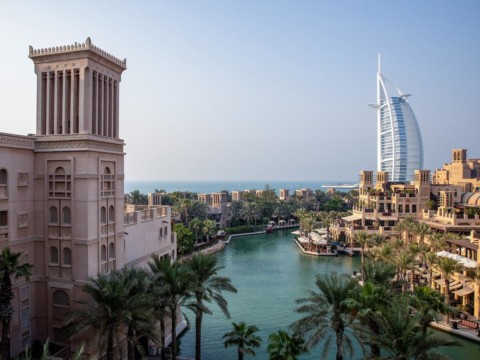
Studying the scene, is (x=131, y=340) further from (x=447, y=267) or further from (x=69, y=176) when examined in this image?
(x=447, y=267)

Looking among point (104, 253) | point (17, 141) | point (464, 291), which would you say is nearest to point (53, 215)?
point (104, 253)

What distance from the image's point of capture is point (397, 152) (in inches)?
6289

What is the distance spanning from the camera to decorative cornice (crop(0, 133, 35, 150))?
17697 mm

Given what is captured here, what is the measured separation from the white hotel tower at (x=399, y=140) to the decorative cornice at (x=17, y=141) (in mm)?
158375

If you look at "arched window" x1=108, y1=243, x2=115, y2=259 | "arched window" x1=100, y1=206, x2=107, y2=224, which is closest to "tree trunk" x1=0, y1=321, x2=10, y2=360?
"arched window" x1=108, y1=243, x2=115, y2=259

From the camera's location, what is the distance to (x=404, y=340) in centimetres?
1323

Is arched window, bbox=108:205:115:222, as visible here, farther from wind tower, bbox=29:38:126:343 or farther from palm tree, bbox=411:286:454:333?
palm tree, bbox=411:286:454:333

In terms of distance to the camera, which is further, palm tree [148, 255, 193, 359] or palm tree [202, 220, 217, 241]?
palm tree [202, 220, 217, 241]

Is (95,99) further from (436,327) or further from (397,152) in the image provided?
(397,152)

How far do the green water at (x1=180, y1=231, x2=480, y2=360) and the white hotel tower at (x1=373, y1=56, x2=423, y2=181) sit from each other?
105870mm

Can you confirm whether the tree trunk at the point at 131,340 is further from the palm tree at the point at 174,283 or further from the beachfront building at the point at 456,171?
the beachfront building at the point at 456,171

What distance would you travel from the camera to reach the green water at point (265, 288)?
23.8 metres

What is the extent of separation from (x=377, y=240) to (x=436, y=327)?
22.1 metres

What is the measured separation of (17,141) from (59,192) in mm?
3004
